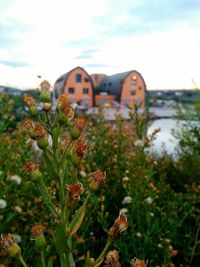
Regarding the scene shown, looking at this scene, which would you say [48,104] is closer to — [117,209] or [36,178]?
[36,178]

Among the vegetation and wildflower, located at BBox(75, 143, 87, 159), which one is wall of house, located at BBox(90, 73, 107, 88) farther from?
wildflower, located at BBox(75, 143, 87, 159)

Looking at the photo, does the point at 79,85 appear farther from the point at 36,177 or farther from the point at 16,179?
the point at 36,177

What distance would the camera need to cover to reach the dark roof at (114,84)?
41.3 metres

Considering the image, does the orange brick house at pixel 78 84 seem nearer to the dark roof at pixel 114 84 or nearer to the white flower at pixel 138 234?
the dark roof at pixel 114 84

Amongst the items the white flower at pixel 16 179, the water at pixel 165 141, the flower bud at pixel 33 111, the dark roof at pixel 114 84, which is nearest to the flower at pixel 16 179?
the white flower at pixel 16 179

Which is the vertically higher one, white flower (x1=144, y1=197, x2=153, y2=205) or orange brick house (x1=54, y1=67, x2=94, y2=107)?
orange brick house (x1=54, y1=67, x2=94, y2=107)

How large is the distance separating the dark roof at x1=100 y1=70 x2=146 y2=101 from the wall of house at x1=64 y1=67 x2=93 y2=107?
2854mm

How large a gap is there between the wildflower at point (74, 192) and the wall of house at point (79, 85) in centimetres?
3658

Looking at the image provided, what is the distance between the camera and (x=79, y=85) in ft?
127

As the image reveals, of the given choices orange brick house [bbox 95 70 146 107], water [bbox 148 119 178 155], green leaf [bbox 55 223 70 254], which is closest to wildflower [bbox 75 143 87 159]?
green leaf [bbox 55 223 70 254]

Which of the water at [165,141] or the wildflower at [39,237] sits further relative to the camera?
the water at [165,141]

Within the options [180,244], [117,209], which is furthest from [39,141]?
[117,209]

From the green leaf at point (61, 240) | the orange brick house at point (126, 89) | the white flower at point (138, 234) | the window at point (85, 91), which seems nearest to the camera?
the green leaf at point (61, 240)

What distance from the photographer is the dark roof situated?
4134 centimetres
